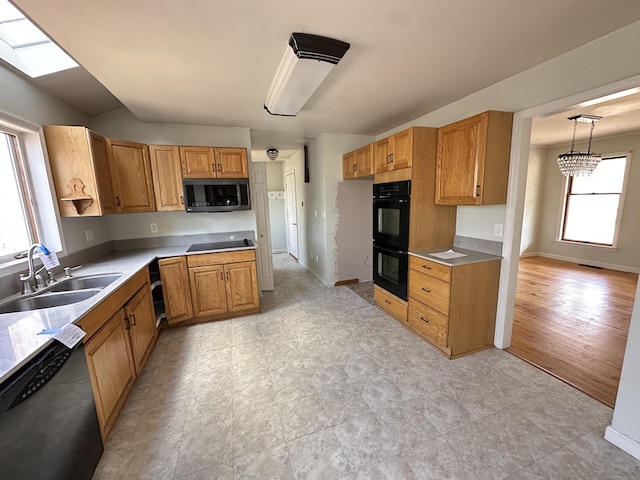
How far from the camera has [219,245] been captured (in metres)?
3.39

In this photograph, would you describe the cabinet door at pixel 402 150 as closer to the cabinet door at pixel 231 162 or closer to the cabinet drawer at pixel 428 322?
the cabinet drawer at pixel 428 322

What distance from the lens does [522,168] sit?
2197 mm

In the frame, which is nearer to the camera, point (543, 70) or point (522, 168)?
point (543, 70)

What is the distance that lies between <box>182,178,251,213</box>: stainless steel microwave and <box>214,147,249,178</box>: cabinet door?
0.08 metres

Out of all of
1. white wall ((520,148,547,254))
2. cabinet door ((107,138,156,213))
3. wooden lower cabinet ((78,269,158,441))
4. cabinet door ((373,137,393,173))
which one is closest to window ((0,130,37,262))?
cabinet door ((107,138,156,213))

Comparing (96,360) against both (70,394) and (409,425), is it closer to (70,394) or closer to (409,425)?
(70,394)

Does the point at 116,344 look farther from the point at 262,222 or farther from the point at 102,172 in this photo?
the point at 262,222

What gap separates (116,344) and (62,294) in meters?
0.57

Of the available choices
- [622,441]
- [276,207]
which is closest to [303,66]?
[622,441]

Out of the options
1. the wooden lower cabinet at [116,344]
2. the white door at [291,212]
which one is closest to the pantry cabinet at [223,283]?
the wooden lower cabinet at [116,344]

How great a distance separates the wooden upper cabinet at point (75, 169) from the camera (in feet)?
7.55

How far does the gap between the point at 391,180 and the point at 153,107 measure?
8.76ft

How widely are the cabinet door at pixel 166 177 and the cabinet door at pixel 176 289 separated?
0.71 metres

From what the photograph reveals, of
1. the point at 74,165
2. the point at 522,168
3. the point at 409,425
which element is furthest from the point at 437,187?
the point at 74,165
